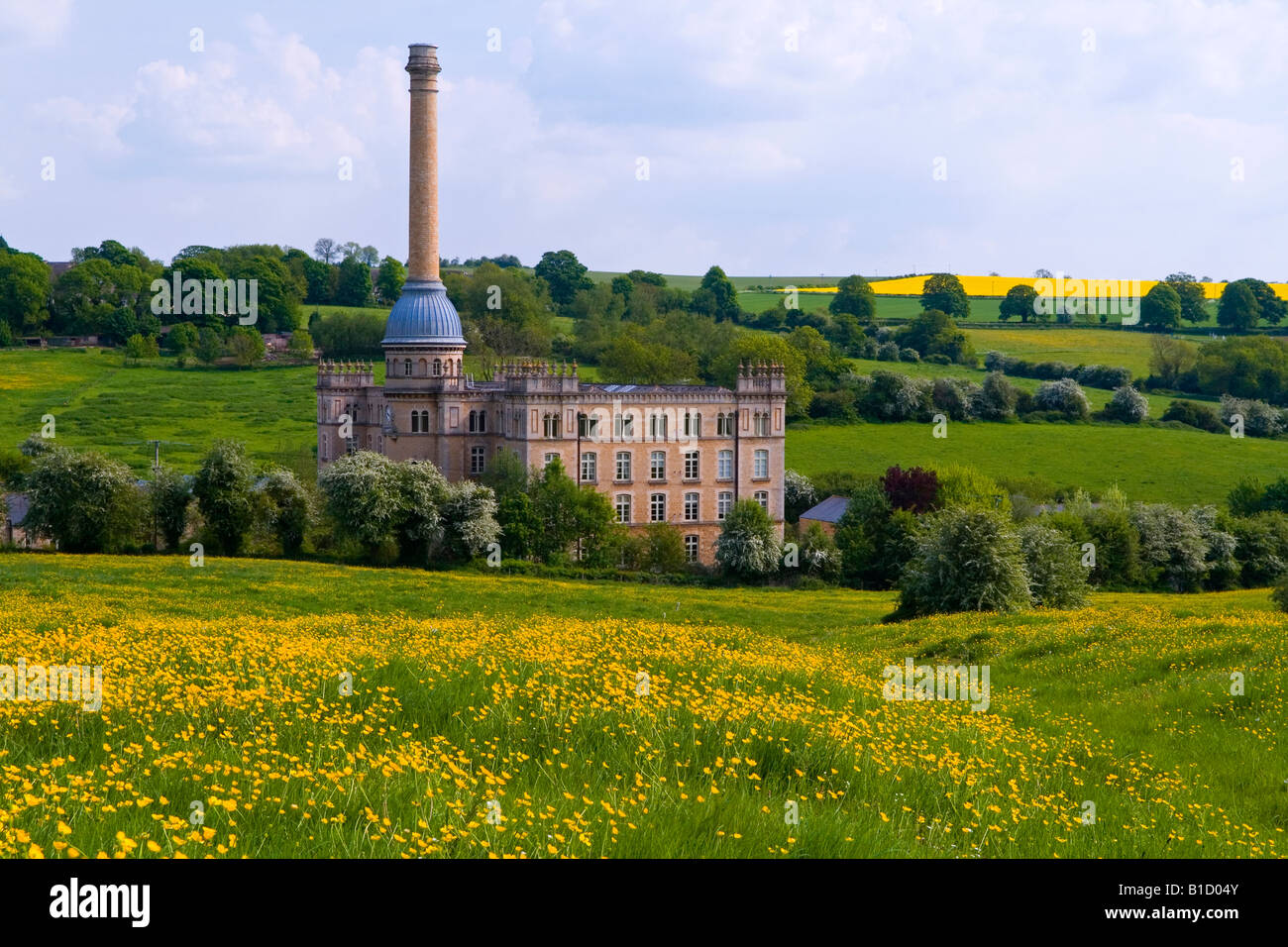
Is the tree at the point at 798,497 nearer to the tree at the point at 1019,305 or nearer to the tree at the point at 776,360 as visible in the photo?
the tree at the point at 776,360

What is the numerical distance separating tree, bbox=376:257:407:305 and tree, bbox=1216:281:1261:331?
3473 inches

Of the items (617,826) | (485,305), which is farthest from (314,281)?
(617,826)

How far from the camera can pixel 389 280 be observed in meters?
168

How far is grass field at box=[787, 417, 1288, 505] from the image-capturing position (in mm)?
101812

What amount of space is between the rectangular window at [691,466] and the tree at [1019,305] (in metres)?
86.9

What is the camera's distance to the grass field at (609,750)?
487 inches

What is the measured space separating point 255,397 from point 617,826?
114m

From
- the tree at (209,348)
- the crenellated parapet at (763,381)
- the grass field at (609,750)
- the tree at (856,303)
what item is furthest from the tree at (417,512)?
the tree at (856,303)

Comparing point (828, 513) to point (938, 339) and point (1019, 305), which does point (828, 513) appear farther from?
point (1019, 305)

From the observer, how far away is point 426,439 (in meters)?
83.2

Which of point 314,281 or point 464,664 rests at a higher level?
point 314,281

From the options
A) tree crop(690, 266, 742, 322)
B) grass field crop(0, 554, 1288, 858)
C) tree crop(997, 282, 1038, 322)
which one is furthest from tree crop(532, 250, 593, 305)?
grass field crop(0, 554, 1288, 858)

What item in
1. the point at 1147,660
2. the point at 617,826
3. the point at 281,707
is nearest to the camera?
the point at 617,826
